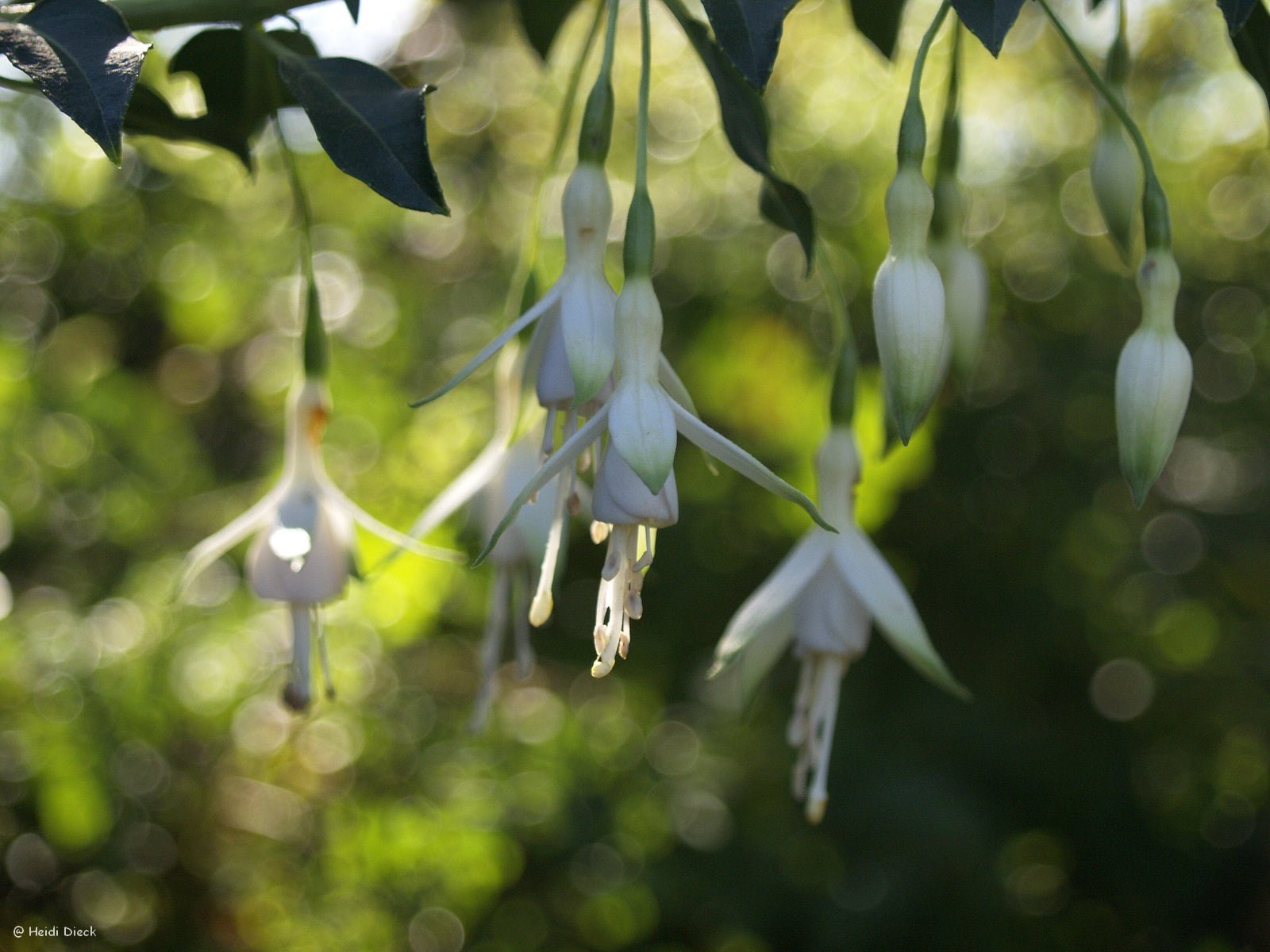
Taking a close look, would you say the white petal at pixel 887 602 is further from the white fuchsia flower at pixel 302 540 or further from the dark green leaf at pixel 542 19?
the dark green leaf at pixel 542 19

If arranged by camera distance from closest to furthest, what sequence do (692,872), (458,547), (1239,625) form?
(458,547) < (692,872) < (1239,625)

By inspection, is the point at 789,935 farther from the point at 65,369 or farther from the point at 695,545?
the point at 65,369

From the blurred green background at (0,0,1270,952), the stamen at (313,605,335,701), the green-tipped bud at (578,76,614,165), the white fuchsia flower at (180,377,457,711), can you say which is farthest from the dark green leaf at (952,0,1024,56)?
the blurred green background at (0,0,1270,952)

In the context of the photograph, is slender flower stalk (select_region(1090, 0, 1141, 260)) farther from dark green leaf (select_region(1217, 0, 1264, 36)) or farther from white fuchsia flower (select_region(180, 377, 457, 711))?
white fuchsia flower (select_region(180, 377, 457, 711))

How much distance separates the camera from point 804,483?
4.18 feet

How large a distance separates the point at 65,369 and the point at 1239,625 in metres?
1.67

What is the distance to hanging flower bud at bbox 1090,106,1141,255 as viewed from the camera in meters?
0.72

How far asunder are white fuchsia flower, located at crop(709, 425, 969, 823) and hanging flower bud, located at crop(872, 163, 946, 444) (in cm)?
17

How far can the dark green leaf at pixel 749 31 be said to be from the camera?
1.59 ft

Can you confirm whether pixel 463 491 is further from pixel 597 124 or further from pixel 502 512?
pixel 597 124

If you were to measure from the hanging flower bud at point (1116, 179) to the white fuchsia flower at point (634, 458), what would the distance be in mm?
325

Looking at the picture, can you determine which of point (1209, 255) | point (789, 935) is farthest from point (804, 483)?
point (1209, 255)

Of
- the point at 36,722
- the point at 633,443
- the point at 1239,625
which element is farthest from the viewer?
the point at 1239,625

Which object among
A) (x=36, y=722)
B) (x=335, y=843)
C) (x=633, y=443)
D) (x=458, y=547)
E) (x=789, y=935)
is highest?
(x=633, y=443)
